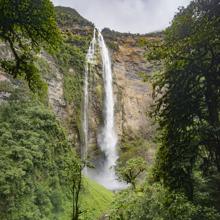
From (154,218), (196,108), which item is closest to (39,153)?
(154,218)

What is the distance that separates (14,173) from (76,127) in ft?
67.8

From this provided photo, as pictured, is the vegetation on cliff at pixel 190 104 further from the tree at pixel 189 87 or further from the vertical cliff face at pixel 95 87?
the vertical cliff face at pixel 95 87

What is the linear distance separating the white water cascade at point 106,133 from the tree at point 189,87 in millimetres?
24316

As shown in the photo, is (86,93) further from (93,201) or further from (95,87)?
(93,201)

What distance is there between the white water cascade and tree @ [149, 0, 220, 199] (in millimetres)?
24316

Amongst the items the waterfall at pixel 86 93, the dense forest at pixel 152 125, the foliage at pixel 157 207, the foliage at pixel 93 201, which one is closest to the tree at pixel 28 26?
the dense forest at pixel 152 125

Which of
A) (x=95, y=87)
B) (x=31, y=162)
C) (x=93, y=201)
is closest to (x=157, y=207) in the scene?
(x=31, y=162)

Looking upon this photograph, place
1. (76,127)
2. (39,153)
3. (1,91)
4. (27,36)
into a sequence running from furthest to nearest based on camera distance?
1. (76,127)
2. (1,91)
3. (39,153)
4. (27,36)

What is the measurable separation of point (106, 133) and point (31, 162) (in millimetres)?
23218

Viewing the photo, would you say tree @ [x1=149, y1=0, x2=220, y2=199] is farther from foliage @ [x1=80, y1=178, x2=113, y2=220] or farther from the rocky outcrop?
the rocky outcrop

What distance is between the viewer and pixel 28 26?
8703 mm

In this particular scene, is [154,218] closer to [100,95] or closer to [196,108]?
[196,108]

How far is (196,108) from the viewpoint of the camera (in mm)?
11242

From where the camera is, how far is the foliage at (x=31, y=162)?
59.7ft
